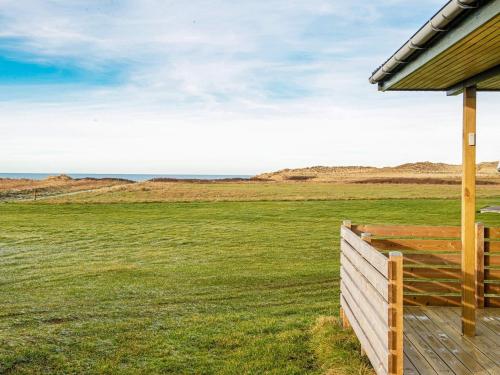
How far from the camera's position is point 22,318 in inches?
371

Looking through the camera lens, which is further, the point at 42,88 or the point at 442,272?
the point at 42,88

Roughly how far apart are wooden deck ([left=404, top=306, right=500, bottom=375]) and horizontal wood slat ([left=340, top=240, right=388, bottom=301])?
1.21 meters

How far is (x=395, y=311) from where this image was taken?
4582mm

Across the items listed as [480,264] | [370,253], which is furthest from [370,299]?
[480,264]

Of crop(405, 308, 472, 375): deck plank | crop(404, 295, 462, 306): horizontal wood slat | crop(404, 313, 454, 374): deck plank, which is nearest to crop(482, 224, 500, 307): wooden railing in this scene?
crop(404, 295, 462, 306): horizontal wood slat

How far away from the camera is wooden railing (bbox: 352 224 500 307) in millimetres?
7730

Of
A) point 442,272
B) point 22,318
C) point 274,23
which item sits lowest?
point 22,318

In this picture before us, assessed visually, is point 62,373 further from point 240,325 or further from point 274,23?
point 274,23

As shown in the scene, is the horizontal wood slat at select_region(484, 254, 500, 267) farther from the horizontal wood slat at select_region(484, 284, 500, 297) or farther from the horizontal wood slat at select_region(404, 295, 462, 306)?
the horizontal wood slat at select_region(404, 295, 462, 306)

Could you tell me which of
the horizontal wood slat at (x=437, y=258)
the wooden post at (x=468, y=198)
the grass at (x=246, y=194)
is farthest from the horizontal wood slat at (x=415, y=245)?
the grass at (x=246, y=194)

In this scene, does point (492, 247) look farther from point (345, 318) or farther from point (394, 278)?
point (394, 278)

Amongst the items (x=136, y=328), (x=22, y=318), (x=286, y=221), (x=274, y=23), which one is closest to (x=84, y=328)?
→ (x=136, y=328)

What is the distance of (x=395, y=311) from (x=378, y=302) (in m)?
0.39

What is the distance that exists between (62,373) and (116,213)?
2845 centimetres
